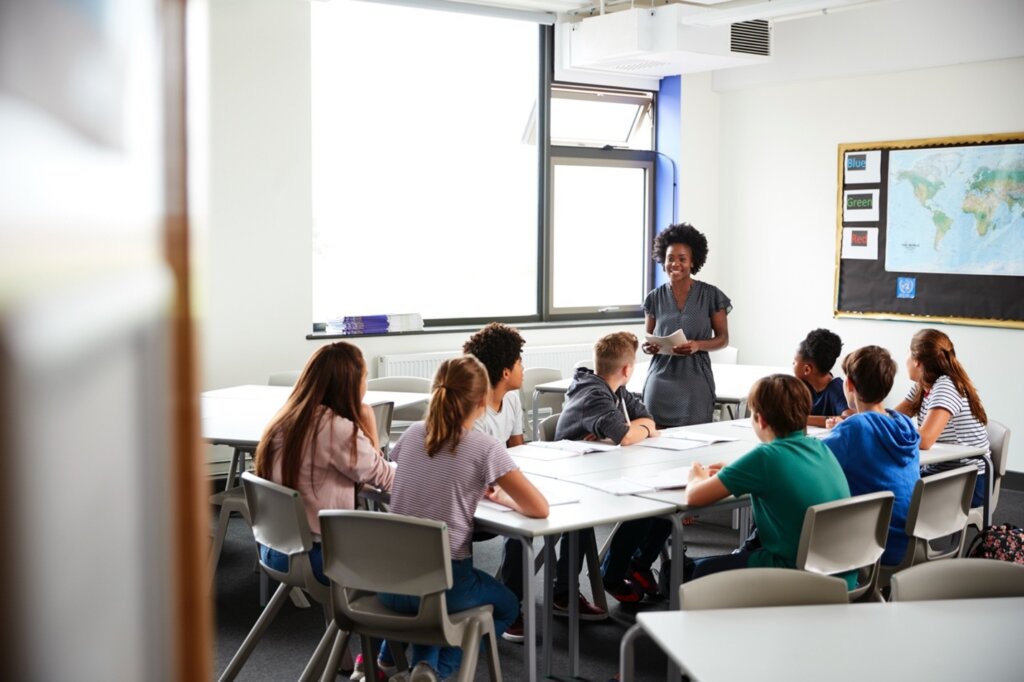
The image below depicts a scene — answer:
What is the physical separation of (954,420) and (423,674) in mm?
2514

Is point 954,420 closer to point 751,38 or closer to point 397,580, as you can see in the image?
point 397,580

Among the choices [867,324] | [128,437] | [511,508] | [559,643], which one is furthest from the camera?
[867,324]

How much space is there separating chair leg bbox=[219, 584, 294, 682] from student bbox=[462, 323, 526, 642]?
0.74 m

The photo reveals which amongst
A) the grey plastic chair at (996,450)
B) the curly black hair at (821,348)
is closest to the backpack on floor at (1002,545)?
the grey plastic chair at (996,450)

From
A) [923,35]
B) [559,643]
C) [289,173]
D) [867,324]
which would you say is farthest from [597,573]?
[923,35]

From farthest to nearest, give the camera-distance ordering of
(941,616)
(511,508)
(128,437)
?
(511,508), (941,616), (128,437)

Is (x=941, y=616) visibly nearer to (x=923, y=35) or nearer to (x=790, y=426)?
(x=790, y=426)

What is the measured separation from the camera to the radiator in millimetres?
6539

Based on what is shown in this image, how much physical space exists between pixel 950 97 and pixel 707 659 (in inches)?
222

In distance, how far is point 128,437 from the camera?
38 centimetres

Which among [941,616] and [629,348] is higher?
[629,348]

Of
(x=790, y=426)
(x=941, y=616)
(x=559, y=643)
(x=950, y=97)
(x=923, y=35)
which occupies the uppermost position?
(x=923, y=35)

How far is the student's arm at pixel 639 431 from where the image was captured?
4.00 m

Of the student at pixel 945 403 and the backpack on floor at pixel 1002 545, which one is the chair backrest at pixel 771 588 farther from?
the student at pixel 945 403
